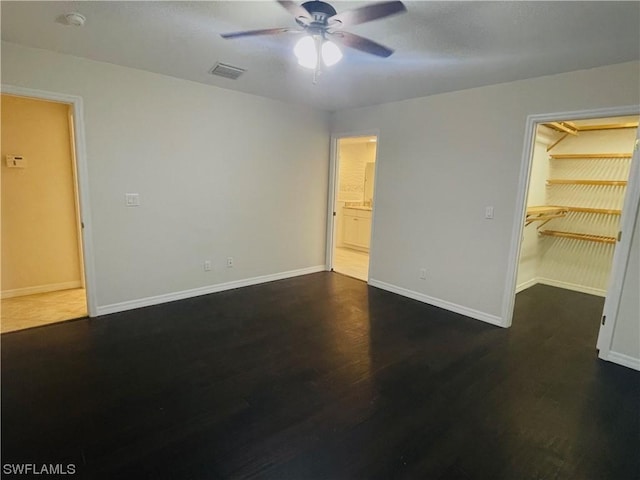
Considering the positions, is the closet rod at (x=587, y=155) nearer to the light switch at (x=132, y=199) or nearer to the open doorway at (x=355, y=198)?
the open doorway at (x=355, y=198)

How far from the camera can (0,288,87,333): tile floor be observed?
326 centimetres

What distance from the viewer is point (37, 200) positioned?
13.1 ft

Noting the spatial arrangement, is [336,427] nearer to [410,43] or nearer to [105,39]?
[410,43]

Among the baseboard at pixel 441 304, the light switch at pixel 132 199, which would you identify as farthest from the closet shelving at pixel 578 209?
the light switch at pixel 132 199

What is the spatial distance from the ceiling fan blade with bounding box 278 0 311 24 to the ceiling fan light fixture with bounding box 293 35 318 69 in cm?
11

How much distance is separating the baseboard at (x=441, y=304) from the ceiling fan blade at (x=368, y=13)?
→ 3.08 metres

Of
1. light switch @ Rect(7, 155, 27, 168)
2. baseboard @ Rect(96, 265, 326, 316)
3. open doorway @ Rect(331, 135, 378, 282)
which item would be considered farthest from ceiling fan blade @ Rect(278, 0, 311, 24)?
open doorway @ Rect(331, 135, 378, 282)

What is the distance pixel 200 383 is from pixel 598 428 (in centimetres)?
257

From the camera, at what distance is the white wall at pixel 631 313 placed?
2.70 m

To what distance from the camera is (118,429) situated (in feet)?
6.32

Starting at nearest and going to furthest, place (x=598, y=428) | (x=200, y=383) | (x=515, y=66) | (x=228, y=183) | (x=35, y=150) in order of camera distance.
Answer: (x=598, y=428)
(x=200, y=383)
(x=515, y=66)
(x=35, y=150)
(x=228, y=183)

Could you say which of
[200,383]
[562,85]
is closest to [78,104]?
[200,383]

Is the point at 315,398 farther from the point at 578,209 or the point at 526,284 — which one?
the point at 578,209

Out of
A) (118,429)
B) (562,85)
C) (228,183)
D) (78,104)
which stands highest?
(562,85)
